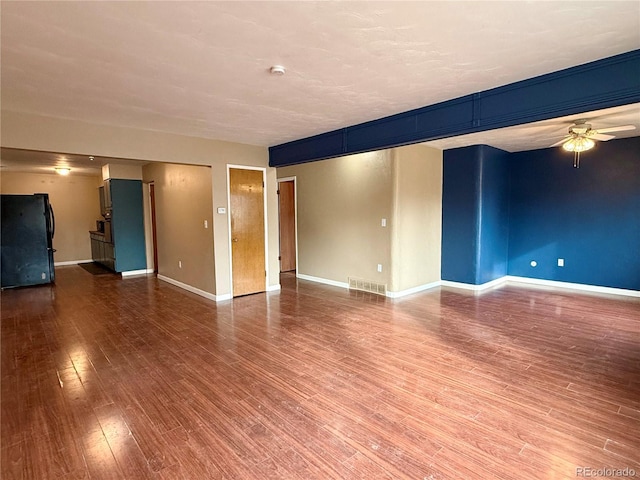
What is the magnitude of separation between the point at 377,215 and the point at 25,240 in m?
6.72

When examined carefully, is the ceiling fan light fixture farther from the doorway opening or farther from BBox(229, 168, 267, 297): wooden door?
the doorway opening

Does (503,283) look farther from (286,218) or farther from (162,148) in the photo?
(162,148)

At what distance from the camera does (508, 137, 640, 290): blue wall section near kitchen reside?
536cm

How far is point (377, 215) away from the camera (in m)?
5.62

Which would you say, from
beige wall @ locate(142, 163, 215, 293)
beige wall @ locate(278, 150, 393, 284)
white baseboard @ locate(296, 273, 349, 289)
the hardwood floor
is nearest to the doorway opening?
beige wall @ locate(278, 150, 393, 284)

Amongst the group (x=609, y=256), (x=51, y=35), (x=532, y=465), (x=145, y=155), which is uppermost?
(x=51, y=35)

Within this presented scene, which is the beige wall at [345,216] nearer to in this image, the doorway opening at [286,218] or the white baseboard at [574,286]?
the doorway opening at [286,218]

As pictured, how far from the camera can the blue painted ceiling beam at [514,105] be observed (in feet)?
8.00

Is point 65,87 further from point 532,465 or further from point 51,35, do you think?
point 532,465

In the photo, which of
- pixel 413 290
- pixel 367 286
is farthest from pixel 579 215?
pixel 367 286

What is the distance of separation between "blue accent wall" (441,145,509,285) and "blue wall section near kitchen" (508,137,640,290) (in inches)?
14.7

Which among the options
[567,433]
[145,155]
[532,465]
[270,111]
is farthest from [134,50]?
[567,433]

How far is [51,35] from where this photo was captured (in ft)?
6.69

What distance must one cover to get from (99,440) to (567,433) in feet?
9.69
